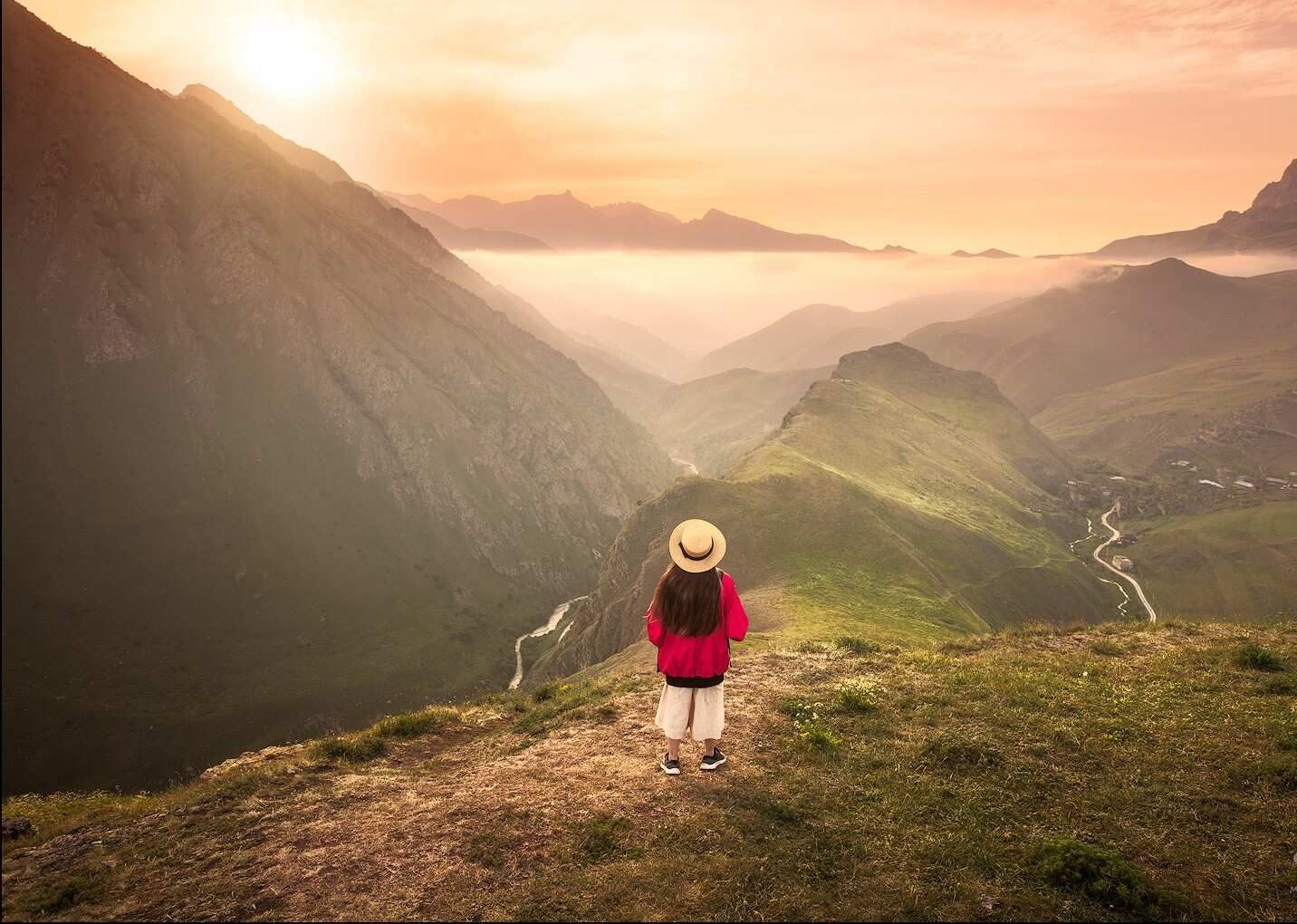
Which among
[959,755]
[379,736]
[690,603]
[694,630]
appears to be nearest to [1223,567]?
[959,755]

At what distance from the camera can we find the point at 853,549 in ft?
268

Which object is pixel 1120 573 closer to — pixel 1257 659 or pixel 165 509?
pixel 1257 659

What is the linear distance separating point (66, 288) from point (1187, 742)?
708ft

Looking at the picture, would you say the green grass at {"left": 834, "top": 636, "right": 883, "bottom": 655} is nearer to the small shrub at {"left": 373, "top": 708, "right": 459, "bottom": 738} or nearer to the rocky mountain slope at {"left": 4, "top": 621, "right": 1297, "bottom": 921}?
the rocky mountain slope at {"left": 4, "top": 621, "right": 1297, "bottom": 921}

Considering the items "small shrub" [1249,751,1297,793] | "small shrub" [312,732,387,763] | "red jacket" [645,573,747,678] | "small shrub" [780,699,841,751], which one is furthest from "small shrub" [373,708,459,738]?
"small shrub" [1249,751,1297,793]

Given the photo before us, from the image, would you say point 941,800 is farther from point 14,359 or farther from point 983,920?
point 14,359

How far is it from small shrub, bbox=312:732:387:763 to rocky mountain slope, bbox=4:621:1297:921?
0.09 meters

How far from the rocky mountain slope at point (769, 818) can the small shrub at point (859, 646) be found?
531cm

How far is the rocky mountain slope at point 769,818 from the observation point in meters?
9.95

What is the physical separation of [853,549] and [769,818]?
242 feet

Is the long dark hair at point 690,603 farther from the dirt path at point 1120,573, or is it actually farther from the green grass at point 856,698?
the dirt path at point 1120,573

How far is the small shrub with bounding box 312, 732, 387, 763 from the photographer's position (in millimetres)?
16766

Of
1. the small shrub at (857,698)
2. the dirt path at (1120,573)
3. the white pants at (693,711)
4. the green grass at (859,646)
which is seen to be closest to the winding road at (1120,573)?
the dirt path at (1120,573)

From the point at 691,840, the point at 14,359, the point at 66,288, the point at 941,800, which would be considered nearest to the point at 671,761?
the point at 691,840
